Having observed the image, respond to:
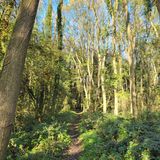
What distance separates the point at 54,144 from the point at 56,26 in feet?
42.9

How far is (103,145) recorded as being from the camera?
10.7 meters

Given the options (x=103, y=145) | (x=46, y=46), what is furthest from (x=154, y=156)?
(x=46, y=46)

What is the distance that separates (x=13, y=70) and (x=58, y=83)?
17938mm

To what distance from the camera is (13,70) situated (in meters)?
4.75

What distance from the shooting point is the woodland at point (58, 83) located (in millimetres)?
4922

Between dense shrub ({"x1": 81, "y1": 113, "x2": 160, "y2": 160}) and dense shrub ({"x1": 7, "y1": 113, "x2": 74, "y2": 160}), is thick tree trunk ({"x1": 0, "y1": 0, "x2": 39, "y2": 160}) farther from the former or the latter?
dense shrub ({"x1": 7, "y1": 113, "x2": 74, "y2": 160})

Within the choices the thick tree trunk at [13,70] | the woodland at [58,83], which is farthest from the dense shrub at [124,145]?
the thick tree trunk at [13,70]

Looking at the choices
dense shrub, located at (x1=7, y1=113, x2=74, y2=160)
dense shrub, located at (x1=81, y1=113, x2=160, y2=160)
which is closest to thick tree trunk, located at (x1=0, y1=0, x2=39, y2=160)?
dense shrub, located at (x1=81, y1=113, x2=160, y2=160)

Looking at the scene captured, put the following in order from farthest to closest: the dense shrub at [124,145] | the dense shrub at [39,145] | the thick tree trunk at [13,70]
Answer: the dense shrub at [39,145] < the dense shrub at [124,145] < the thick tree trunk at [13,70]

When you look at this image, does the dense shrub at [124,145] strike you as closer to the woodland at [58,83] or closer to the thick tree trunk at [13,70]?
the woodland at [58,83]

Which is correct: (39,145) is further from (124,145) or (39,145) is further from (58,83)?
(58,83)

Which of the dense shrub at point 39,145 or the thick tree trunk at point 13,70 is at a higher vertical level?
the thick tree trunk at point 13,70

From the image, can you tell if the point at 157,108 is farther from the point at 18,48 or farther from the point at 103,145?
the point at 18,48

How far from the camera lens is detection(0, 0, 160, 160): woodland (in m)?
4.92
